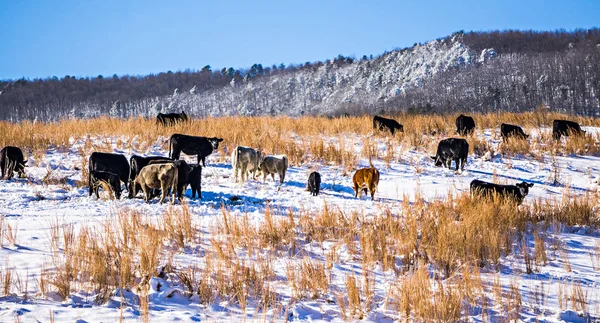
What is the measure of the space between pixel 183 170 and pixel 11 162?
5.07 metres

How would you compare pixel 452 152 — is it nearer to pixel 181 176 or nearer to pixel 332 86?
pixel 181 176

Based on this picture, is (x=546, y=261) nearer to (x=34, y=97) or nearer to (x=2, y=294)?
(x=2, y=294)

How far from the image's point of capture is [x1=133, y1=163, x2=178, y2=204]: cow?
9.50 meters

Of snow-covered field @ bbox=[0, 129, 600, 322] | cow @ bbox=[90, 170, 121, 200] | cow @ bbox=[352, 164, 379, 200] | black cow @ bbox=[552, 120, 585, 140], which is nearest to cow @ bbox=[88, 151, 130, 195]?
snow-covered field @ bbox=[0, 129, 600, 322]

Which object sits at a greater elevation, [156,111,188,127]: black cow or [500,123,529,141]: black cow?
[156,111,188,127]: black cow

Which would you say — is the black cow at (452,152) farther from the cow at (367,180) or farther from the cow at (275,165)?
the cow at (275,165)

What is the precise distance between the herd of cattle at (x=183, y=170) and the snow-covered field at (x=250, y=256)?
0.38 m

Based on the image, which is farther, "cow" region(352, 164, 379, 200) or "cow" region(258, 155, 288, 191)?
"cow" region(258, 155, 288, 191)

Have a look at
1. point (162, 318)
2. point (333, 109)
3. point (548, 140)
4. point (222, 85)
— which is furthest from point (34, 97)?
point (162, 318)

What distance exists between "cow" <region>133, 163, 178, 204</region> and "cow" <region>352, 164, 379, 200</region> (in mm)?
4039

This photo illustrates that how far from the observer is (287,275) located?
5383 mm

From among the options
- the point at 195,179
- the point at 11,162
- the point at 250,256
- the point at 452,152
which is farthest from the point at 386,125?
the point at 250,256

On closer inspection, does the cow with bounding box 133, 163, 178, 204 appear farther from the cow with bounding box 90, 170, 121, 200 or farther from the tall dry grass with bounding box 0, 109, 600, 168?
the tall dry grass with bounding box 0, 109, 600, 168

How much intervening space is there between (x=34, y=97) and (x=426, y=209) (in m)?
119
